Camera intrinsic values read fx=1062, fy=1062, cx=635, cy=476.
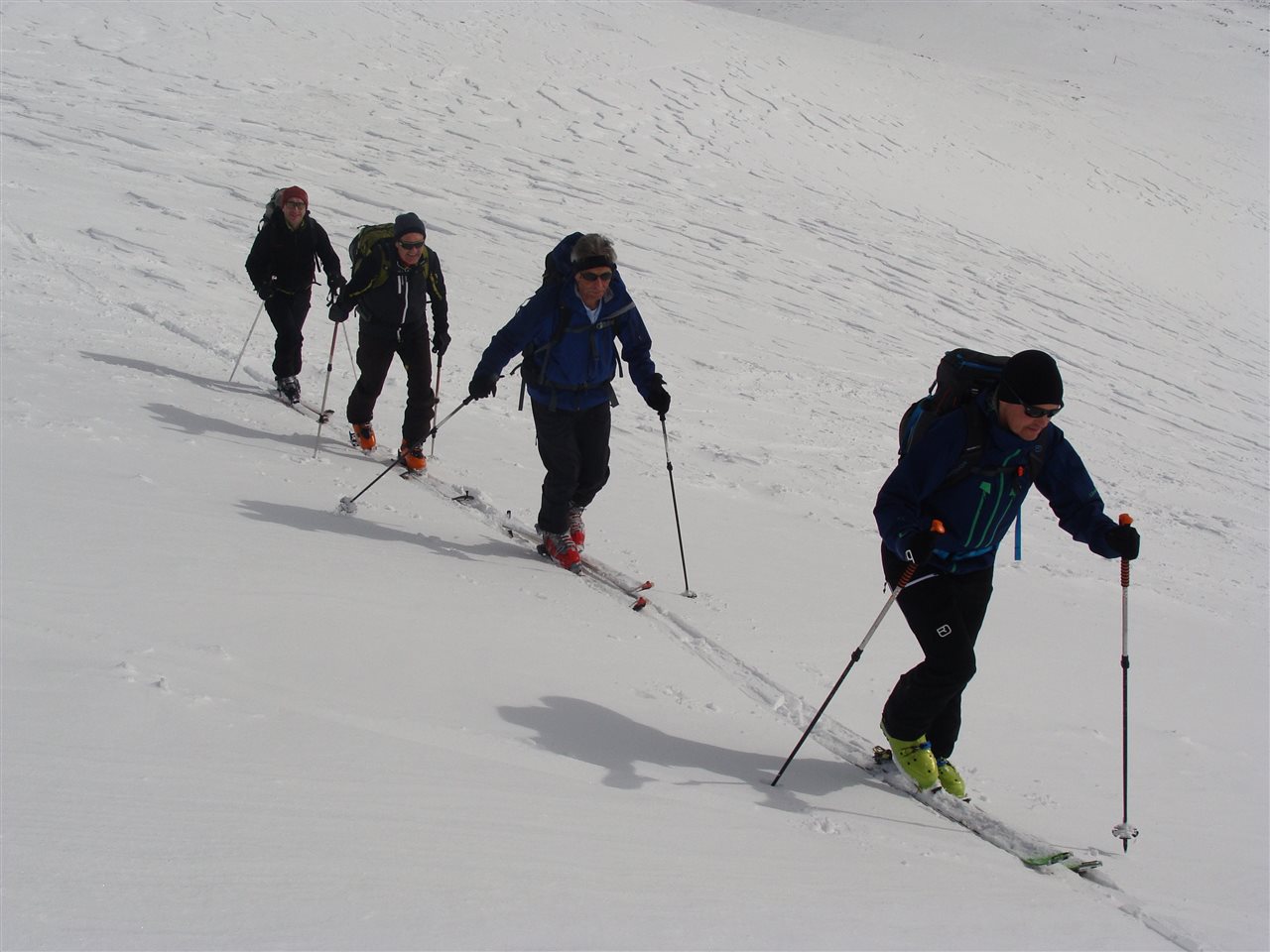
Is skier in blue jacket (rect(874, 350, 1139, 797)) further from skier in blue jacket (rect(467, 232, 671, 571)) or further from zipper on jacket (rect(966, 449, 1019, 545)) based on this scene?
skier in blue jacket (rect(467, 232, 671, 571))

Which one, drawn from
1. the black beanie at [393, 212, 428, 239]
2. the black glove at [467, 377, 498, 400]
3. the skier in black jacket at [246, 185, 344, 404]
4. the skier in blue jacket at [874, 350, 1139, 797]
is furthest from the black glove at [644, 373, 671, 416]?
the skier in black jacket at [246, 185, 344, 404]

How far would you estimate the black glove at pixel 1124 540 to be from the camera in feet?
13.6

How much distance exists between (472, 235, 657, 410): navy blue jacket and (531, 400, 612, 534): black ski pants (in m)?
0.10

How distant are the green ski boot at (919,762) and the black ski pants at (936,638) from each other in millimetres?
36

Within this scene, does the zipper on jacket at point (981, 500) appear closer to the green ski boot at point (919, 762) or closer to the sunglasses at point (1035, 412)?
the sunglasses at point (1035, 412)

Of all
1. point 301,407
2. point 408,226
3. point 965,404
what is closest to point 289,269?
point 301,407

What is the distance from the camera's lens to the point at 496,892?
105 inches

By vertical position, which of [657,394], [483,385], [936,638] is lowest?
[936,638]

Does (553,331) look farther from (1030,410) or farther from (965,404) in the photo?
(1030,410)

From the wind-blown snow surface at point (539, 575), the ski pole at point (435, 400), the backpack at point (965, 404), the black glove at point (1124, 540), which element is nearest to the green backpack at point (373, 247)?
the ski pole at point (435, 400)

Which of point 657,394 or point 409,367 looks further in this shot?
point 409,367

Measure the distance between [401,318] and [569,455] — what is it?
2.26m

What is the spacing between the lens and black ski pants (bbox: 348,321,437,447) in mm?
8055

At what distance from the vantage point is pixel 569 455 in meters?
6.45
